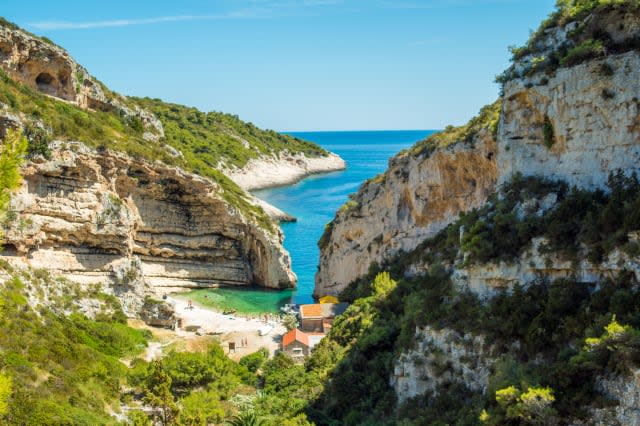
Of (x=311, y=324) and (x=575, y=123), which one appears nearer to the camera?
(x=575, y=123)

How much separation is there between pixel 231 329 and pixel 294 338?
676 centimetres

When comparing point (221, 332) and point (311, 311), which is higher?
point (311, 311)

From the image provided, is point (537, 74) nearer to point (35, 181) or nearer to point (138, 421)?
point (138, 421)

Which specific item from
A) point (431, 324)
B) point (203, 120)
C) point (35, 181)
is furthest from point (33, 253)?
point (203, 120)

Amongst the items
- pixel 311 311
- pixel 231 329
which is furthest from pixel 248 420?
pixel 231 329

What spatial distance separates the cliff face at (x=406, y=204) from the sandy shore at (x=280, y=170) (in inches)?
2360

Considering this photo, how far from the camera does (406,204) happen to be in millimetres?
38906

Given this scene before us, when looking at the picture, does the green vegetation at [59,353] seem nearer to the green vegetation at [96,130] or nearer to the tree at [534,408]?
the green vegetation at [96,130]

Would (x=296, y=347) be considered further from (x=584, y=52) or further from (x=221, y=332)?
(x=584, y=52)

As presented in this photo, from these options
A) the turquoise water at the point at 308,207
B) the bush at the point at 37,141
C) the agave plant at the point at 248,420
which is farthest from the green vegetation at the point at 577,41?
the turquoise water at the point at 308,207

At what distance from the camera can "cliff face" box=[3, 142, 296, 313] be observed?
3712 cm

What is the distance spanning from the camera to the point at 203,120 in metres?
126

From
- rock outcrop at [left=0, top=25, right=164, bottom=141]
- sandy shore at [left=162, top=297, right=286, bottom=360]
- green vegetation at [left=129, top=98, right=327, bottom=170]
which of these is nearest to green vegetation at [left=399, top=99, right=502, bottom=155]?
sandy shore at [left=162, top=297, right=286, bottom=360]

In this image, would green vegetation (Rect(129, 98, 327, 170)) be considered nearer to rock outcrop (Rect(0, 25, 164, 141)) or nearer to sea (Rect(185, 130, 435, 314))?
sea (Rect(185, 130, 435, 314))
